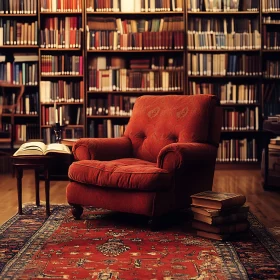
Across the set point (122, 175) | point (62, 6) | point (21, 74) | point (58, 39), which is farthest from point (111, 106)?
point (122, 175)

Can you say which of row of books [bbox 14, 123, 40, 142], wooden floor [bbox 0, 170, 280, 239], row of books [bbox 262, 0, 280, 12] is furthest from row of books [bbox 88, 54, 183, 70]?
wooden floor [bbox 0, 170, 280, 239]

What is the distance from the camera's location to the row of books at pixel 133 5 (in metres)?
7.39

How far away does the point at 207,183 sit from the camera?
434cm

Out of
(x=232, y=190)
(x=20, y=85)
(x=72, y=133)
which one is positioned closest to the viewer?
(x=232, y=190)

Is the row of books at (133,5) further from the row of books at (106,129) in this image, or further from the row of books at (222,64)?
the row of books at (106,129)

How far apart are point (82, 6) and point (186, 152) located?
3.91m

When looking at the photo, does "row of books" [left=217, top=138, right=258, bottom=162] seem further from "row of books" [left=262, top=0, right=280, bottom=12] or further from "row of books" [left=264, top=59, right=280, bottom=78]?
"row of books" [left=262, top=0, right=280, bottom=12]

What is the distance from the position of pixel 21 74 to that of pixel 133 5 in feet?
5.21

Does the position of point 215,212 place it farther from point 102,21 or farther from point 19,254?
point 102,21

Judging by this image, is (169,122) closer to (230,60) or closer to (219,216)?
(219,216)

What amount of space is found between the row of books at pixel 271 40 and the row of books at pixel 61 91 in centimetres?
226

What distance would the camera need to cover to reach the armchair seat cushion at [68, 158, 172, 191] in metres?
3.81

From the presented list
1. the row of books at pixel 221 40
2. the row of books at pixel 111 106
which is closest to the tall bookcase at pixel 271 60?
the row of books at pixel 221 40

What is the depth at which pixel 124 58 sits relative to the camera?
24.9 ft
